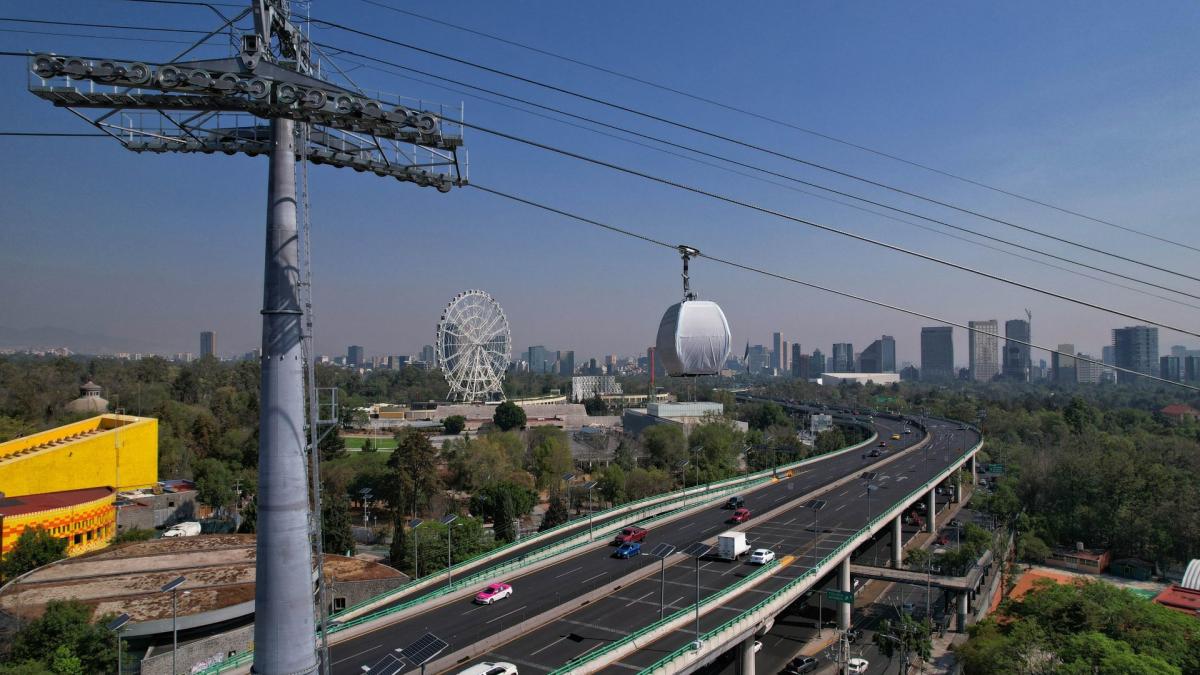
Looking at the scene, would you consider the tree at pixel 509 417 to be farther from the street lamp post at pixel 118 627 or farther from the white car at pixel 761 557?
the street lamp post at pixel 118 627

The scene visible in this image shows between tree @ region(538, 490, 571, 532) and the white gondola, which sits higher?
the white gondola

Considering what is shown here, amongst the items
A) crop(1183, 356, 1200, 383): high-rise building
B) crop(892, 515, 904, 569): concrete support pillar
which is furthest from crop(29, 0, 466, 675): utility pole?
crop(1183, 356, 1200, 383): high-rise building

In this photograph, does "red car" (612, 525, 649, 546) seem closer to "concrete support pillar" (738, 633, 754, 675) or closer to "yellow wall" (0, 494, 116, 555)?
"concrete support pillar" (738, 633, 754, 675)

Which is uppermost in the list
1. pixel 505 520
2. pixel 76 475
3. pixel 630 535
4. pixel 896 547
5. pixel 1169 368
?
pixel 1169 368

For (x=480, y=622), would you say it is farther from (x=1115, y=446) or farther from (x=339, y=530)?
(x=1115, y=446)

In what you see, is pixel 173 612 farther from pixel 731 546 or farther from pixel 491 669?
pixel 731 546

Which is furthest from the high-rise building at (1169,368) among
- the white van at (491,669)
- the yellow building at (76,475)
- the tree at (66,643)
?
the tree at (66,643)

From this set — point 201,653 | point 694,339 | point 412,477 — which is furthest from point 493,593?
point 412,477
